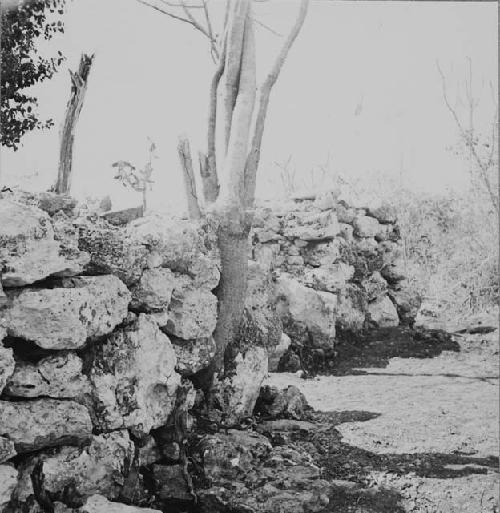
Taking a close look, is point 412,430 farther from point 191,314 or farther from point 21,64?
point 21,64

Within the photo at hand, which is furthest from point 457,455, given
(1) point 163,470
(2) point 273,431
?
(1) point 163,470

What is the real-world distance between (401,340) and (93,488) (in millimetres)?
7244

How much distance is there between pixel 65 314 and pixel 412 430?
12.5ft

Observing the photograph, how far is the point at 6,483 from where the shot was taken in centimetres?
276

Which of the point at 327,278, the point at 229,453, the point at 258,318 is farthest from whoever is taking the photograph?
the point at 327,278

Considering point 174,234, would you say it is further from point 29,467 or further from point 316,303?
point 316,303

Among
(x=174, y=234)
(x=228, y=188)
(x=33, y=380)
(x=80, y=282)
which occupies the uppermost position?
(x=228, y=188)

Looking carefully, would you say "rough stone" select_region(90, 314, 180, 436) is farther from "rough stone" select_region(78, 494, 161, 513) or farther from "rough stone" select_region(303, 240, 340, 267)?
"rough stone" select_region(303, 240, 340, 267)

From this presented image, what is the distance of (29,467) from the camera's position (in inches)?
115

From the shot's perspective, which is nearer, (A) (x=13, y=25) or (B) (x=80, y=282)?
(B) (x=80, y=282)

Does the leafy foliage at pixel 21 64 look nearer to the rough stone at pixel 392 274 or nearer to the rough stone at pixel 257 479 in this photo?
the rough stone at pixel 257 479

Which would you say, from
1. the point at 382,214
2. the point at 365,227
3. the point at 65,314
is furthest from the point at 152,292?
the point at 382,214

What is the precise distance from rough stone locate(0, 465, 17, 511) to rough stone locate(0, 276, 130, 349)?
709mm

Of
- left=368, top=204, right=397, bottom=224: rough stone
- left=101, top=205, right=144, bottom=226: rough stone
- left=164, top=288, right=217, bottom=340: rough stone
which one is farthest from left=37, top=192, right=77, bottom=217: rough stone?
left=368, top=204, right=397, bottom=224: rough stone
